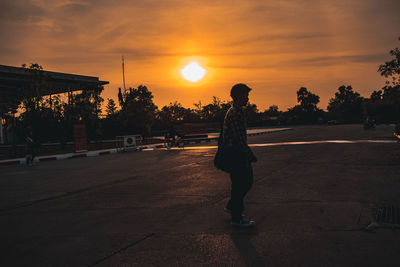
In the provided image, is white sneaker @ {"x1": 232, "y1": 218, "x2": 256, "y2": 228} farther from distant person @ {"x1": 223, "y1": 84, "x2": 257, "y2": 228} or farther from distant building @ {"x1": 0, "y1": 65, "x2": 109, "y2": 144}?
distant building @ {"x1": 0, "y1": 65, "x2": 109, "y2": 144}

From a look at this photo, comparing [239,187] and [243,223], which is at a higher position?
[239,187]

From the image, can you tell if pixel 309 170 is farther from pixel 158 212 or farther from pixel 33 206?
pixel 33 206

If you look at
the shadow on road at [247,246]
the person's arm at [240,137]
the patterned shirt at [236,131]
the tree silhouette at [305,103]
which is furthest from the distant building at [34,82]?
the tree silhouette at [305,103]

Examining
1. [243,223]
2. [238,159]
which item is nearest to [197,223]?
[243,223]

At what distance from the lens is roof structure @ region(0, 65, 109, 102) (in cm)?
3247

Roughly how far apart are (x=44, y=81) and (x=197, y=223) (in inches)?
1244

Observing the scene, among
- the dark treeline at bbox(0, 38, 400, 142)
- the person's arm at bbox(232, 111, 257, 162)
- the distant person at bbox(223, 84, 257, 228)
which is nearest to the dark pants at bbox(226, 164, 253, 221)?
the distant person at bbox(223, 84, 257, 228)

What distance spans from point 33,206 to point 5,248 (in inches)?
103

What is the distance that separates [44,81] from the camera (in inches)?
1283

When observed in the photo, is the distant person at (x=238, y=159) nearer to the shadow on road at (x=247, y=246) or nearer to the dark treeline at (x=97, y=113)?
the shadow on road at (x=247, y=246)

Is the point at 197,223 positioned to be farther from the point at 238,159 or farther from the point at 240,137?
the point at 240,137

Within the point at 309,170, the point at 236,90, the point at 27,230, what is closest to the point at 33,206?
the point at 27,230

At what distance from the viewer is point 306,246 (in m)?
3.91

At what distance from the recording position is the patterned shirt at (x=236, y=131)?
191 inches
